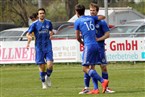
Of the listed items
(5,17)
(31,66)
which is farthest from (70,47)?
(5,17)

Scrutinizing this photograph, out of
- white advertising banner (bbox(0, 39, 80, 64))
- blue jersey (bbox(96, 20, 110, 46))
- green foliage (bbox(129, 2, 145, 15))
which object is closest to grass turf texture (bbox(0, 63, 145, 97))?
white advertising banner (bbox(0, 39, 80, 64))

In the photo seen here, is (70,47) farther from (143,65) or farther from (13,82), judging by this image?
(13,82)

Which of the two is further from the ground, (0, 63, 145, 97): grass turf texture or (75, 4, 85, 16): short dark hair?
(75, 4, 85, 16): short dark hair

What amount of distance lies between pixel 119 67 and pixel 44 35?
9268 mm

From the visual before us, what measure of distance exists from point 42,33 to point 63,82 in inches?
100

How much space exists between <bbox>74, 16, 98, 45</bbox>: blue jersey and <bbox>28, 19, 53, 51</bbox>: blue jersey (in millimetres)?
3233

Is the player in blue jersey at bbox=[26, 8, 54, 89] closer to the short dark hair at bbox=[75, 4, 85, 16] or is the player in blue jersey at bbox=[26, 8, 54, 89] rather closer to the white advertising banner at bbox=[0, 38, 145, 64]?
the short dark hair at bbox=[75, 4, 85, 16]

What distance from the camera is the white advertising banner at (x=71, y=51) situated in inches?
1076

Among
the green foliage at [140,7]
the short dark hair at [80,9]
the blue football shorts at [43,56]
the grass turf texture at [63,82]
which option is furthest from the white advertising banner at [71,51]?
the green foliage at [140,7]

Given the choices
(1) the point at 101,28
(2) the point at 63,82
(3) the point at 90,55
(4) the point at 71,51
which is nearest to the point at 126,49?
(4) the point at 71,51

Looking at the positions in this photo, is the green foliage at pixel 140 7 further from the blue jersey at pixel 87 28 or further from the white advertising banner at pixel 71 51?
the blue jersey at pixel 87 28

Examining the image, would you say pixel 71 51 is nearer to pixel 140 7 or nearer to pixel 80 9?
pixel 80 9

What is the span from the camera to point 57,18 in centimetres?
7594

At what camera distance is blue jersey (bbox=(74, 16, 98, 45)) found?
47.6 ft
